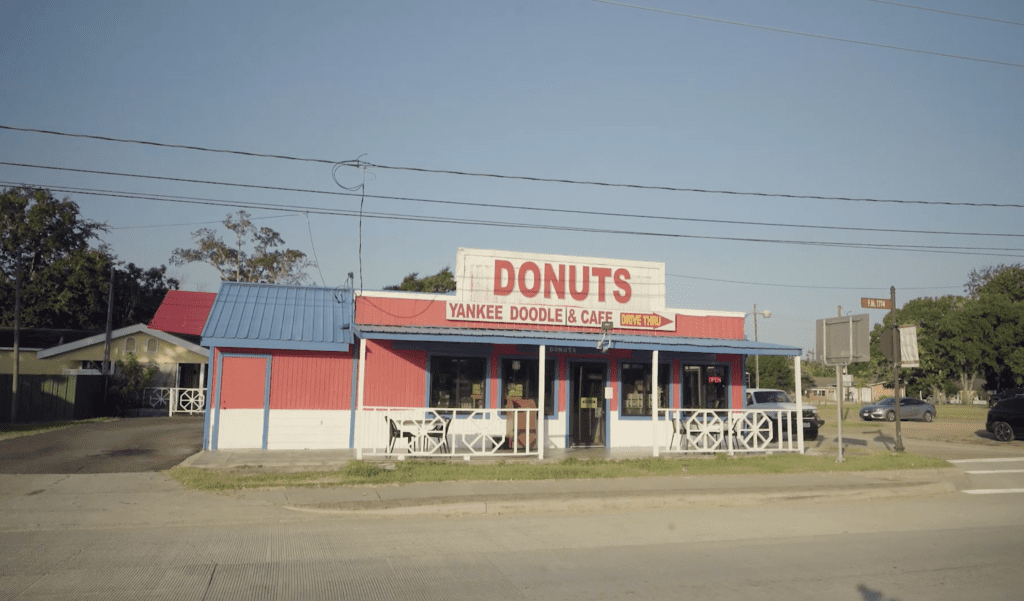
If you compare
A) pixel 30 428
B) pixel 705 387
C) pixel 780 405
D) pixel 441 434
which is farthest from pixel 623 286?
pixel 30 428

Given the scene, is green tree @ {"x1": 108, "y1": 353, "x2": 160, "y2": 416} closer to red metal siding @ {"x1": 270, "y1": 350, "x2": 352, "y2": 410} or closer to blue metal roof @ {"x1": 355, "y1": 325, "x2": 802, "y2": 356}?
red metal siding @ {"x1": 270, "y1": 350, "x2": 352, "y2": 410}

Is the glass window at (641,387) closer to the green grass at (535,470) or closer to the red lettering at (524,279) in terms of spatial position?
the green grass at (535,470)

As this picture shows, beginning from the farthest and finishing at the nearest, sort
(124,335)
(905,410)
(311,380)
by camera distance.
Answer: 1. (905,410)
2. (124,335)
3. (311,380)

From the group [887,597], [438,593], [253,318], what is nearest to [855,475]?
[887,597]

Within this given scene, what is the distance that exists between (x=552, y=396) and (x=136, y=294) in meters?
49.1

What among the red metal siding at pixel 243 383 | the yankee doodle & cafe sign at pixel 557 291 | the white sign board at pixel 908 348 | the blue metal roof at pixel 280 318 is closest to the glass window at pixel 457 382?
the yankee doodle & cafe sign at pixel 557 291

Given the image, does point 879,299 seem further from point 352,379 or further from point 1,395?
point 1,395

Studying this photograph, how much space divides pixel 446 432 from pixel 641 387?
6.30m

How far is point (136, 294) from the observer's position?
5738cm

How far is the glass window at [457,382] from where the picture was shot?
61.3 feet

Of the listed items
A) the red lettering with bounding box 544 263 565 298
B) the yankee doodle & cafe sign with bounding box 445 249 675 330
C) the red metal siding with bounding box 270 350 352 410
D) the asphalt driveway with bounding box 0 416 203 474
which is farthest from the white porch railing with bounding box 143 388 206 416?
the red lettering with bounding box 544 263 565 298

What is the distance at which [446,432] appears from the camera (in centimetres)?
1647

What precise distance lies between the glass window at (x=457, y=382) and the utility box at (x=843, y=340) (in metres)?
8.32

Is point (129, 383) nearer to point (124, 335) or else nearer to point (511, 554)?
point (124, 335)
